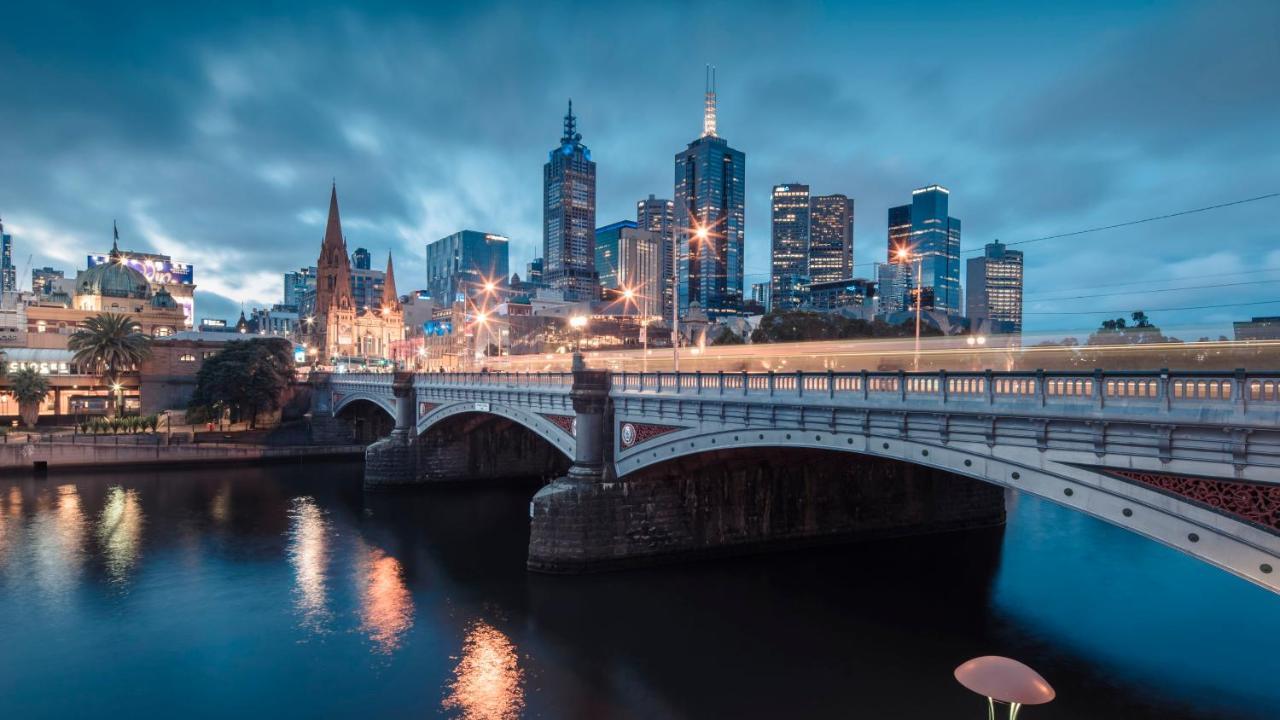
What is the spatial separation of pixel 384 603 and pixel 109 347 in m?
65.9

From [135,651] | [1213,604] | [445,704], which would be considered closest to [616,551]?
[445,704]

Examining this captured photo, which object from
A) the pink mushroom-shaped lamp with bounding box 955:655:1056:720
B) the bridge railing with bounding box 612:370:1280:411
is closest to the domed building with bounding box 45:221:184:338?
the bridge railing with bounding box 612:370:1280:411

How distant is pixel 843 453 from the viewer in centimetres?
3178

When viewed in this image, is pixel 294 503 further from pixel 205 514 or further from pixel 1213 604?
pixel 1213 604

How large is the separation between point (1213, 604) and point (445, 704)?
2716 centimetres

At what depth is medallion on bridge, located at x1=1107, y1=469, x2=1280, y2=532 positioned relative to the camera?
1245cm

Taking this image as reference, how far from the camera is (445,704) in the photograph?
1953cm

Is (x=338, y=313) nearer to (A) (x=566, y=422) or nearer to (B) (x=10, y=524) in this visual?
(B) (x=10, y=524)

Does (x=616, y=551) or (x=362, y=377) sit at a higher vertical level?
(x=362, y=377)

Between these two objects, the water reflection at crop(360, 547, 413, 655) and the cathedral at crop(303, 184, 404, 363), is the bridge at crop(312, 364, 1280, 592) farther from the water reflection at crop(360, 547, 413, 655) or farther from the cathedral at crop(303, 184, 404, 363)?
the cathedral at crop(303, 184, 404, 363)

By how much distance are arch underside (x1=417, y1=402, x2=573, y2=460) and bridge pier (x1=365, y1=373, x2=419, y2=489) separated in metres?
1.25

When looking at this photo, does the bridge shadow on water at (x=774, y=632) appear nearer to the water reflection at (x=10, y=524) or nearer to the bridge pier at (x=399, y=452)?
the bridge pier at (x=399, y=452)

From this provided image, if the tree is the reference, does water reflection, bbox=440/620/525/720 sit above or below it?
below

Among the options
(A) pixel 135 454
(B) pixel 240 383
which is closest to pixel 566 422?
(A) pixel 135 454
